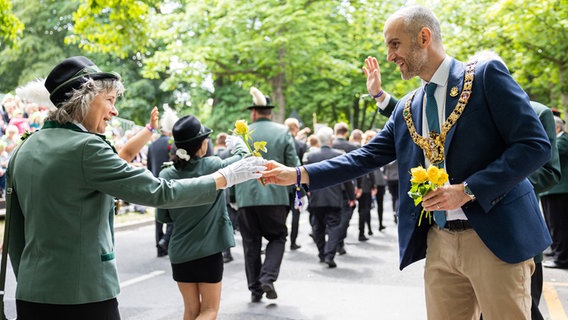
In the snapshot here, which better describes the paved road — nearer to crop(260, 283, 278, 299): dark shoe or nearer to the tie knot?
crop(260, 283, 278, 299): dark shoe

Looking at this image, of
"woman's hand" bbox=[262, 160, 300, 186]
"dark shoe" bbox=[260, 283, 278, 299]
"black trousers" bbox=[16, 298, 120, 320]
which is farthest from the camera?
"dark shoe" bbox=[260, 283, 278, 299]

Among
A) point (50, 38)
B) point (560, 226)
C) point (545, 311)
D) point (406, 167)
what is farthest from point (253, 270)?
point (50, 38)

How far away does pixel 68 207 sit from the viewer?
264 cm

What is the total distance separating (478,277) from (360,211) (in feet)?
29.1

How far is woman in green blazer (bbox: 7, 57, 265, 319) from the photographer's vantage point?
263cm

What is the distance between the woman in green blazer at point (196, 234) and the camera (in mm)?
4613

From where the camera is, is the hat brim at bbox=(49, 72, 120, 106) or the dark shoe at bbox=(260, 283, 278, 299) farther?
the dark shoe at bbox=(260, 283, 278, 299)

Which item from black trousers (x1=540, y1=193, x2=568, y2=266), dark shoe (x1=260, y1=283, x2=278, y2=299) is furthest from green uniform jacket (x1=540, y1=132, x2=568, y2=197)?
dark shoe (x1=260, y1=283, x2=278, y2=299)

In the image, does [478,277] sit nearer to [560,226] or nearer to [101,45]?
[560,226]

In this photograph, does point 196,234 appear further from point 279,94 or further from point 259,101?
point 279,94

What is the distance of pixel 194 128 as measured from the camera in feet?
16.5

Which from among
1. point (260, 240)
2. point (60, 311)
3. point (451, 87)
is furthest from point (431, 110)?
point (260, 240)

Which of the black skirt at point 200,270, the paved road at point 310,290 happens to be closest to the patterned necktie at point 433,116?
the black skirt at point 200,270

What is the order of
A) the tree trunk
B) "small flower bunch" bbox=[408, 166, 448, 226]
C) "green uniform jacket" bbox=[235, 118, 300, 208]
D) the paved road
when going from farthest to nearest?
1. the tree trunk
2. "green uniform jacket" bbox=[235, 118, 300, 208]
3. the paved road
4. "small flower bunch" bbox=[408, 166, 448, 226]
